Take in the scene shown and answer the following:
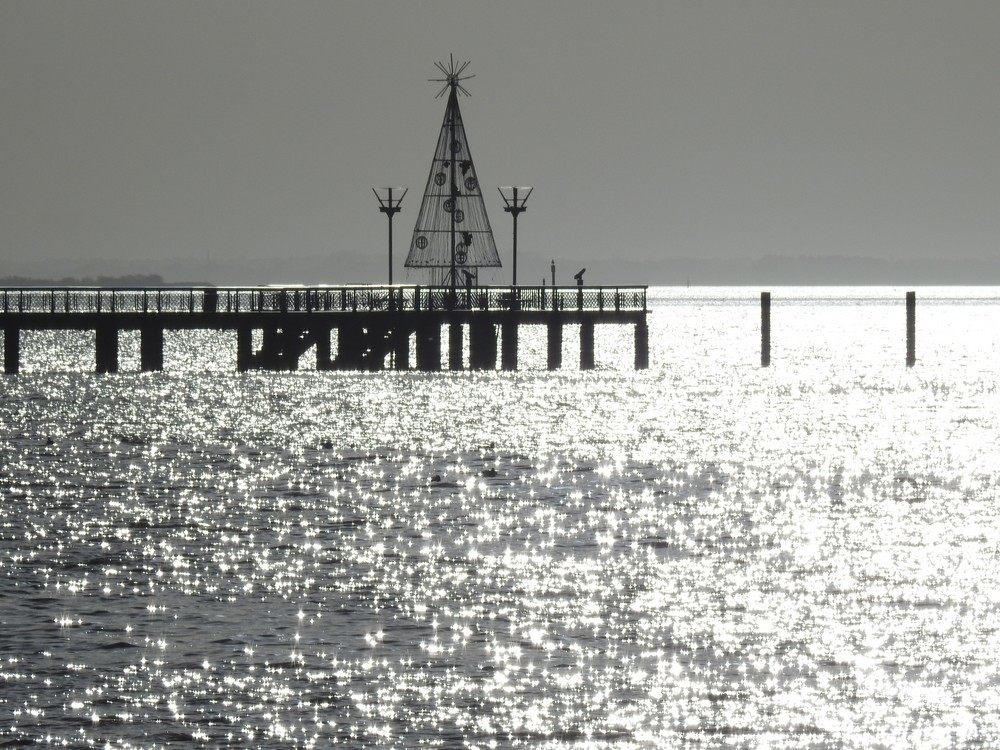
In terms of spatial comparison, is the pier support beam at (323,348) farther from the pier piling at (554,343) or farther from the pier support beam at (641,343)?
the pier support beam at (641,343)

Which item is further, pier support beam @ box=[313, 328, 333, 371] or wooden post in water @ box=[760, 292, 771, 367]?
wooden post in water @ box=[760, 292, 771, 367]

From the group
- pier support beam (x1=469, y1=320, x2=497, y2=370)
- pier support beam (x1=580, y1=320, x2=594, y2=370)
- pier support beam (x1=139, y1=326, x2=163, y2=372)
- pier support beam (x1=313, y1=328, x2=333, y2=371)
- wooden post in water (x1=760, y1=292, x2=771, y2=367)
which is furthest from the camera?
wooden post in water (x1=760, y1=292, x2=771, y2=367)

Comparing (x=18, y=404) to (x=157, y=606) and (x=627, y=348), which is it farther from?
(x=627, y=348)

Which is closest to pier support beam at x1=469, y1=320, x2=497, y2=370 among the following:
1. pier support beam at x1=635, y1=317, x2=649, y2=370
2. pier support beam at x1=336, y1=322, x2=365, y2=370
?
pier support beam at x1=336, y1=322, x2=365, y2=370

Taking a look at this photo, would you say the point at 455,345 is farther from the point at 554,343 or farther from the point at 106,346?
the point at 106,346

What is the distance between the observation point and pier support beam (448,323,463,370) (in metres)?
90.8

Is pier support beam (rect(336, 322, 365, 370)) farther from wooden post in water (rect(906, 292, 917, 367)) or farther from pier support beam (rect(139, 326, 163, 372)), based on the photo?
wooden post in water (rect(906, 292, 917, 367))

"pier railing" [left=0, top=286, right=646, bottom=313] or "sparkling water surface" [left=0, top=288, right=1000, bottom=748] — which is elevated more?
"pier railing" [left=0, top=286, right=646, bottom=313]

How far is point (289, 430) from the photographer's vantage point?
64.1 m

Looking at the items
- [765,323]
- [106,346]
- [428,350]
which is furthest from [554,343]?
[106,346]

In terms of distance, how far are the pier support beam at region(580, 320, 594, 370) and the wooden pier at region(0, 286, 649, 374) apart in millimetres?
295

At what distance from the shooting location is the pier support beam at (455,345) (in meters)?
90.8

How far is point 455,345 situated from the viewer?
9319 centimetres

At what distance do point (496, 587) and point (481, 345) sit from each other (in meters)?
62.7
